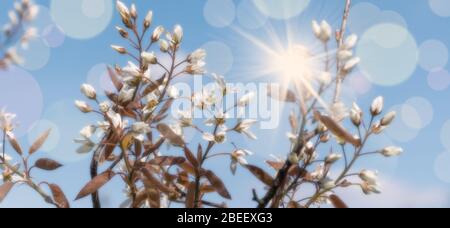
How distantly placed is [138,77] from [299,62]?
555mm

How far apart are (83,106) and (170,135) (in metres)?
0.33

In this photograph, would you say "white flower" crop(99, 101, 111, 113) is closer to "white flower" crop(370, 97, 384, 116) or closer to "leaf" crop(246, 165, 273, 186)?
"leaf" crop(246, 165, 273, 186)

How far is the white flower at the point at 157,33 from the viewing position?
1.68m

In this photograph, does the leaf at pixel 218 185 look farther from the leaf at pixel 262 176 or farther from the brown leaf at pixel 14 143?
the brown leaf at pixel 14 143

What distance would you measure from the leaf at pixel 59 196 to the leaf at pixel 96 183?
0.12 m

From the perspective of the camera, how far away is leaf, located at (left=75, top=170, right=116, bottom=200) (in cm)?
138

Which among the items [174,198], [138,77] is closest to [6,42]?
[138,77]

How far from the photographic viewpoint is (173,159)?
1443 mm

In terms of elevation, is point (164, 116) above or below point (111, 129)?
above

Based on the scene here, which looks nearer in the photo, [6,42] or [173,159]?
[173,159]

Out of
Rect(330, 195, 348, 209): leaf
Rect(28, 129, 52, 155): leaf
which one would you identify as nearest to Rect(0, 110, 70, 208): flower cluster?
Rect(28, 129, 52, 155): leaf

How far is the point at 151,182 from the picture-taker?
4.46 ft
